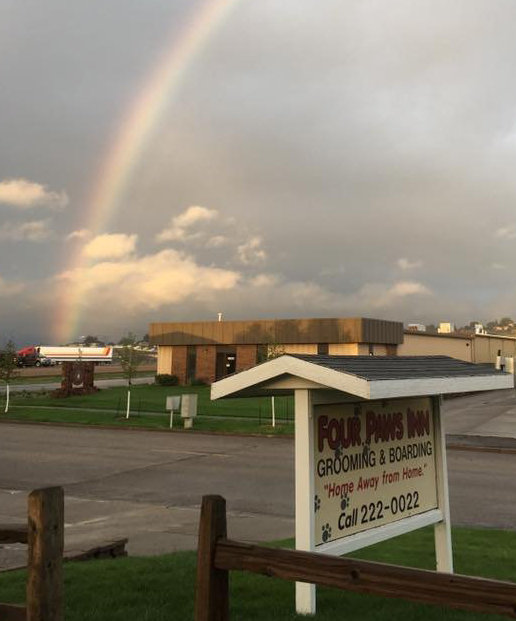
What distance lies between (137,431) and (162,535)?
16.8 m

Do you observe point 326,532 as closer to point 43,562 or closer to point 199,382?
point 43,562

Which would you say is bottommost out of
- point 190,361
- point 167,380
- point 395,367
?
point 395,367

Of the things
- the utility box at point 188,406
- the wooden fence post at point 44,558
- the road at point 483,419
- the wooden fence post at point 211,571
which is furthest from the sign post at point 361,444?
the utility box at point 188,406

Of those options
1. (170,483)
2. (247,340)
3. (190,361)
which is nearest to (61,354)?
(190,361)

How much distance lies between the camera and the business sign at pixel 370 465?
225 inches

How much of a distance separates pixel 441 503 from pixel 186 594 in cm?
283

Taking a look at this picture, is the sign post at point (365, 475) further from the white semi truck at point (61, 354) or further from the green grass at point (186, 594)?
the white semi truck at point (61, 354)

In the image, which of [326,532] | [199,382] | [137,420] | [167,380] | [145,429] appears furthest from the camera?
[199,382]

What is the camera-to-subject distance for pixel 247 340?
54688 mm

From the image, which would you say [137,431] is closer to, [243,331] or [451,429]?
[451,429]

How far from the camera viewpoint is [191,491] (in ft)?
46.9

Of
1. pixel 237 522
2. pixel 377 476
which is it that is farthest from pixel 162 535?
pixel 377 476

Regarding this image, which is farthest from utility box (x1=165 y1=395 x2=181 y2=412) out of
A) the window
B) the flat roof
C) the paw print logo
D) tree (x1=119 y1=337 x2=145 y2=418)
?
the window

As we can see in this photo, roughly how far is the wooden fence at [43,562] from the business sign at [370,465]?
2.42 meters
